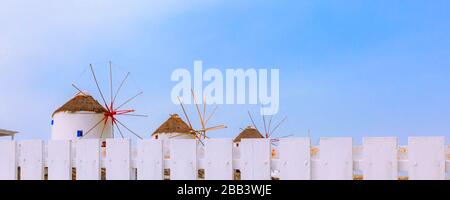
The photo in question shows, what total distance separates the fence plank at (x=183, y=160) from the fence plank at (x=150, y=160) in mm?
156

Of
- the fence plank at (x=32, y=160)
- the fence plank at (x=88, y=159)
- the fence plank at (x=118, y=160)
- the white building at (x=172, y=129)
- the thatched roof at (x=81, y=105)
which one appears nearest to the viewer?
the fence plank at (x=118, y=160)

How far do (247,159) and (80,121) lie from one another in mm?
8974

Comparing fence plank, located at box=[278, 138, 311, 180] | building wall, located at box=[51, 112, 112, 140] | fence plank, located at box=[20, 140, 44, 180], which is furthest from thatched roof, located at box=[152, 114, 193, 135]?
fence plank, located at box=[278, 138, 311, 180]

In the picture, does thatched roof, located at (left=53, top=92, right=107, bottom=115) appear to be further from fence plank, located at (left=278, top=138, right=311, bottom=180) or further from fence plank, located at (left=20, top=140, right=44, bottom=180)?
fence plank, located at (left=278, top=138, right=311, bottom=180)

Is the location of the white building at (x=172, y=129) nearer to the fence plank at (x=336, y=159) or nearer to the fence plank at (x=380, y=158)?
the fence plank at (x=336, y=159)

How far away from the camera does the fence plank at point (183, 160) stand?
5.53m

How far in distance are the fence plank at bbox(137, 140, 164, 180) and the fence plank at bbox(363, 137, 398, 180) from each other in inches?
93.9

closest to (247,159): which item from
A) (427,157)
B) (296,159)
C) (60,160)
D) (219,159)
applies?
(219,159)

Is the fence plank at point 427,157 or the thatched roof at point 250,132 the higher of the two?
the fence plank at point 427,157

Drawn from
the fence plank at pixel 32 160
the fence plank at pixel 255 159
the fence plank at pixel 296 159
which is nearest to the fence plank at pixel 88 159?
the fence plank at pixel 32 160

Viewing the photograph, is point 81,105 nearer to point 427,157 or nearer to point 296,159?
point 296,159

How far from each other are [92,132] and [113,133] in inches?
→ 29.6

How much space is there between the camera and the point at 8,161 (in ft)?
21.8
